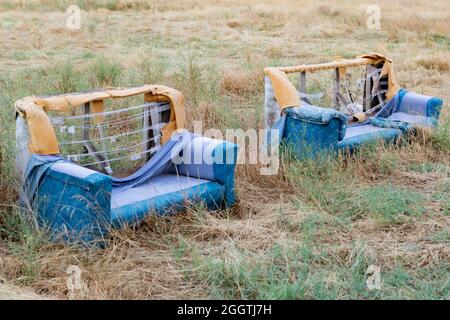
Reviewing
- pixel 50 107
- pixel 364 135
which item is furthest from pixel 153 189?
pixel 364 135

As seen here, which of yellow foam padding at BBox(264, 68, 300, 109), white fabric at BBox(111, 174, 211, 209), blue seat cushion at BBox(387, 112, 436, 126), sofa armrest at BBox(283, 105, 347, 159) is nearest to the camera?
white fabric at BBox(111, 174, 211, 209)

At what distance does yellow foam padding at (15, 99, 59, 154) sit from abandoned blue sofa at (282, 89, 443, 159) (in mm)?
2192

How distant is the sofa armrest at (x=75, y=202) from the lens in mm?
3924

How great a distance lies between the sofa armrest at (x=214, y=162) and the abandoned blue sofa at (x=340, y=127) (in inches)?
41.4

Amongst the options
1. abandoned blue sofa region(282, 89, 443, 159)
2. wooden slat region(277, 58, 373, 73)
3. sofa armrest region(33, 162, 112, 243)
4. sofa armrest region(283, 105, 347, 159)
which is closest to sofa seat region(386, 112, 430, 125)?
abandoned blue sofa region(282, 89, 443, 159)

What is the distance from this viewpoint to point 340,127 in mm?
5684

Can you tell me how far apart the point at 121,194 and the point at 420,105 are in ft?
11.7

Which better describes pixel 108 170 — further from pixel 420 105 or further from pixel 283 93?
pixel 420 105

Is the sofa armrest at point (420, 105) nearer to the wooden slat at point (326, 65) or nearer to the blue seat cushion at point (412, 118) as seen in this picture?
the blue seat cushion at point (412, 118)

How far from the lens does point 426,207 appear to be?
15.9 feet

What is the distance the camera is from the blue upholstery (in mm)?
3959

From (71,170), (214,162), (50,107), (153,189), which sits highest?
(50,107)

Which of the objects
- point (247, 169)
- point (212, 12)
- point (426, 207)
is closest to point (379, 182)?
point (426, 207)

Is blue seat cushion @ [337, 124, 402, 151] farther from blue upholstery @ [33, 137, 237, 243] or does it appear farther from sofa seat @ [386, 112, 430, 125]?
blue upholstery @ [33, 137, 237, 243]
